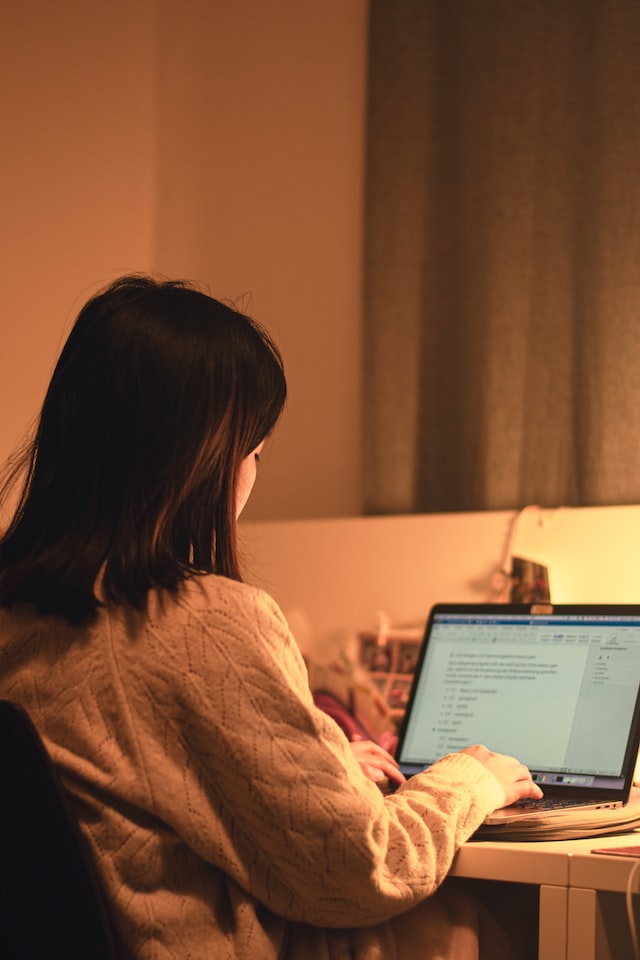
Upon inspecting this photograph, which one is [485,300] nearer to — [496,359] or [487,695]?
[496,359]

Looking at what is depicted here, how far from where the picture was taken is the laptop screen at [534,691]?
1.32 metres

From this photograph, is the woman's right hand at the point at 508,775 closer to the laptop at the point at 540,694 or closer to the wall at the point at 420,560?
the laptop at the point at 540,694

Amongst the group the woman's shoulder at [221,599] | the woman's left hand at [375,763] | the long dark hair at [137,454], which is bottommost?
the woman's left hand at [375,763]

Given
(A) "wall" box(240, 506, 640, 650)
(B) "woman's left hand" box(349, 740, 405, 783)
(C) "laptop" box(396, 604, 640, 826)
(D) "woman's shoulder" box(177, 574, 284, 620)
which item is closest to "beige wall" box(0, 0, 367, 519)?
(A) "wall" box(240, 506, 640, 650)

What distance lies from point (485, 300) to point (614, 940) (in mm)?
1103

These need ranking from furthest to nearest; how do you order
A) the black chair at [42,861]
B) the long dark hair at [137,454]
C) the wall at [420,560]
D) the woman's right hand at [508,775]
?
the wall at [420,560] < the woman's right hand at [508,775] < the long dark hair at [137,454] < the black chair at [42,861]

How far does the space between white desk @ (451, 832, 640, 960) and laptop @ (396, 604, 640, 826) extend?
0.19 meters

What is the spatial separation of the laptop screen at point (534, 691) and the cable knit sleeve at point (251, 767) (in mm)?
477

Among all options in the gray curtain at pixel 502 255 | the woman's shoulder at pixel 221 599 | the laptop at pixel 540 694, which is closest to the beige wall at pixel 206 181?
the gray curtain at pixel 502 255

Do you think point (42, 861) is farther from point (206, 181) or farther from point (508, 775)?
point (206, 181)

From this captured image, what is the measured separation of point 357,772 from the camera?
3.04 ft

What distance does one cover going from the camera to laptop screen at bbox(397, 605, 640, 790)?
1.32 meters

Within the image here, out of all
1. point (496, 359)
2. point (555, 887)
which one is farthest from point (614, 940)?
point (496, 359)

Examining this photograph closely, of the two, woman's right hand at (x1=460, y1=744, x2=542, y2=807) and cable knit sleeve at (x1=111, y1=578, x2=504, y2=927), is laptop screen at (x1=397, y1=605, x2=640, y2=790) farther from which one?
cable knit sleeve at (x1=111, y1=578, x2=504, y2=927)
